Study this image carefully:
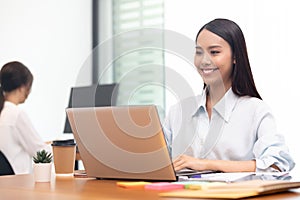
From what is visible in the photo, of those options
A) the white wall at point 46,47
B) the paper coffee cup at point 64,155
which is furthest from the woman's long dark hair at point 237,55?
the white wall at point 46,47

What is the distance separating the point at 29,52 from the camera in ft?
15.4

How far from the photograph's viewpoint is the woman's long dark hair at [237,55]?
1.97 metres

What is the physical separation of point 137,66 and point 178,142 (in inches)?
124

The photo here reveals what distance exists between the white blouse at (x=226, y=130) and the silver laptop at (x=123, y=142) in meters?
0.46

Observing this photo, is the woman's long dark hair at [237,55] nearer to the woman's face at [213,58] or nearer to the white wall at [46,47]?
the woman's face at [213,58]

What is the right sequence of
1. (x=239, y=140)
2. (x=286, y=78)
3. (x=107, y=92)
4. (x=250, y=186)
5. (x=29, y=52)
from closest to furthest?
(x=250, y=186)
(x=239, y=140)
(x=107, y=92)
(x=286, y=78)
(x=29, y=52)

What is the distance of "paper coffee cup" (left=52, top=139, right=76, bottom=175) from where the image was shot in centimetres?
173

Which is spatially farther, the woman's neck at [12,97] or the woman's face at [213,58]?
the woman's neck at [12,97]

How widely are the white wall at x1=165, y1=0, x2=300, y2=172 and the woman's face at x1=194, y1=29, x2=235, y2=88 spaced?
6.32 feet

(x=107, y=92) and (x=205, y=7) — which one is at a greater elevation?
(x=205, y=7)

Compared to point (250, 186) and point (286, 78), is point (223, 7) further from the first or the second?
point (250, 186)

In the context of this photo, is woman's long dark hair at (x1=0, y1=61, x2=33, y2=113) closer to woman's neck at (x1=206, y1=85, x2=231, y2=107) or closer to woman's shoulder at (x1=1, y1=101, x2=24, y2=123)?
woman's shoulder at (x1=1, y1=101, x2=24, y2=123)

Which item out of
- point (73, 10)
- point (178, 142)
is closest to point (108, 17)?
point (73, 10)

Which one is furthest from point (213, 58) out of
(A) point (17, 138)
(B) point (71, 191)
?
(A) point (17, 138)
